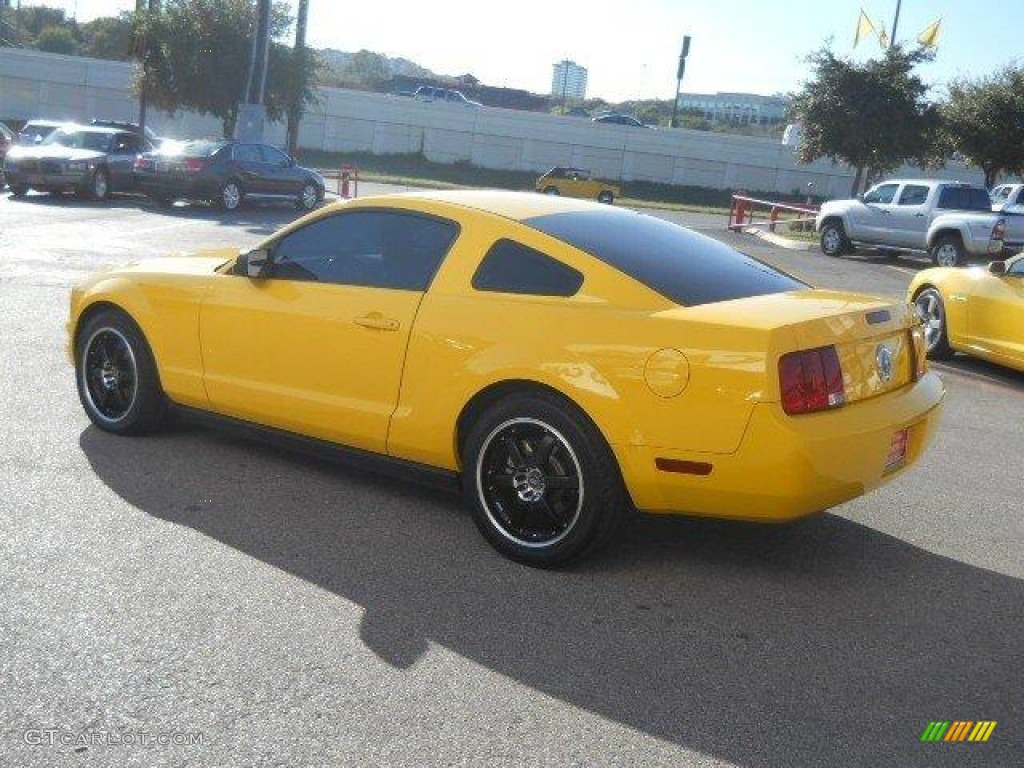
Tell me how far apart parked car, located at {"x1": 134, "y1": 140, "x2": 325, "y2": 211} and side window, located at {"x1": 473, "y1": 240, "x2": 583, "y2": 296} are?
1954 cm

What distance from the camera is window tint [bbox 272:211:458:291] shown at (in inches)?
212

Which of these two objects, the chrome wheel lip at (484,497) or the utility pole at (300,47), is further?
the utility pole at (300,47)

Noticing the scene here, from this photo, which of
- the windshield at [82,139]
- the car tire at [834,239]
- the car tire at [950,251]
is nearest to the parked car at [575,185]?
the car tire at [834,239]

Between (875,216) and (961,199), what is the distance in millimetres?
1783

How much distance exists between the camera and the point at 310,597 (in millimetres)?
4387

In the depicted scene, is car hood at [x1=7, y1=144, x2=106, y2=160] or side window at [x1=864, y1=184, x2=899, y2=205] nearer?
car hood at [x1=7, y1=144, x2=106, y2=160]

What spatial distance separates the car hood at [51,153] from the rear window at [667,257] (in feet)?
65.5

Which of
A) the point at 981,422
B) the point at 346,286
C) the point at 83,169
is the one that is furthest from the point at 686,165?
the point at 346,286

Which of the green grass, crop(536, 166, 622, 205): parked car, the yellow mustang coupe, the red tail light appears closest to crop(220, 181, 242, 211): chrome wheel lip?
crop(536, 166, 622, 205): parked car

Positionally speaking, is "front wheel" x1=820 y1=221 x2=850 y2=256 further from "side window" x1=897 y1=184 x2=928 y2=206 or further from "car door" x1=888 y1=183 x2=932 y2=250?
"side window" x1=897 y1=184 x2=928 y2=206

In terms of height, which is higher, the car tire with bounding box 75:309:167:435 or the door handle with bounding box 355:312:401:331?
the door handle with bounding box 355:312:401:331

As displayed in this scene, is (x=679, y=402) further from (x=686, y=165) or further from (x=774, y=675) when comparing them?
(x=686, y=165)

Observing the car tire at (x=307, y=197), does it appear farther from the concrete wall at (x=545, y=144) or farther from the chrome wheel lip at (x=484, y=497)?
the concrete wall at (x=545, y=144)

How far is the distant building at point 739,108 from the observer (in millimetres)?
157375
